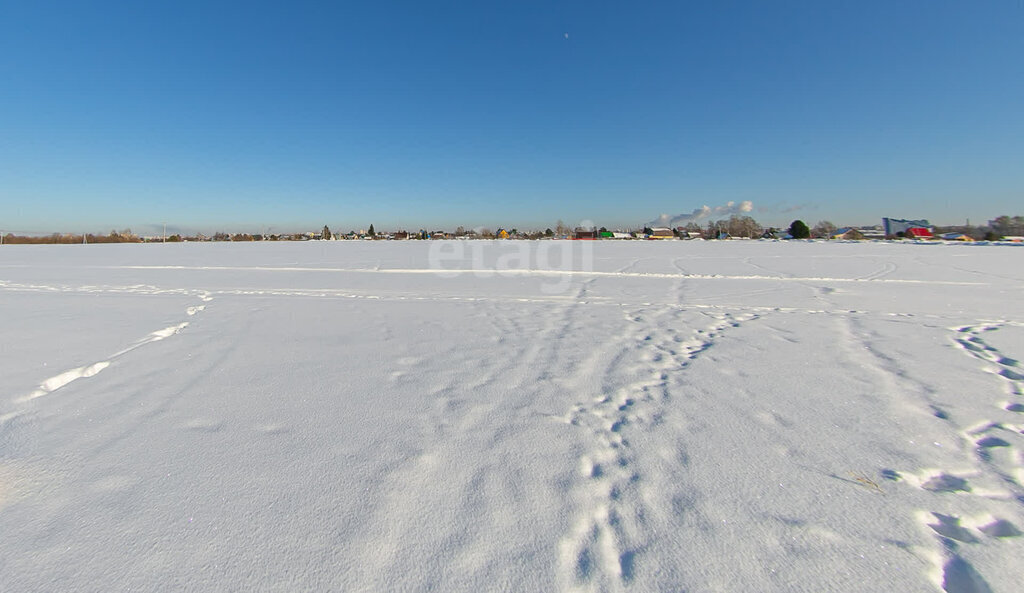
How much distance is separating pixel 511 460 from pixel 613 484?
52cm

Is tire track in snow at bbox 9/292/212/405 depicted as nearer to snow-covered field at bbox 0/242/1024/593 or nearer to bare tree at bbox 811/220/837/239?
snow-covered field at bbox 0/242/1024/593

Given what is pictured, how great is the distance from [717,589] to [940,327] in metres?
5.70

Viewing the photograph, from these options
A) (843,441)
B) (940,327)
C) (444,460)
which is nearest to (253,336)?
(444,460)

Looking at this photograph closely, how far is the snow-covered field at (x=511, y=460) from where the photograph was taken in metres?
1.38

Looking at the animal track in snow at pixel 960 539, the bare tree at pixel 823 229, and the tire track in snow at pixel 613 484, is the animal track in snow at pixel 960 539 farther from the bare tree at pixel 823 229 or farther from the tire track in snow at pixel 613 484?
the bare tree at pixel 823 229

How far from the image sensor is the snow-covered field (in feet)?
4.53

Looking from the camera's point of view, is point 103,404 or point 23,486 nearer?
point 23,486

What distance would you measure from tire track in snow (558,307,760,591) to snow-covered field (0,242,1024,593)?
0.01 metres

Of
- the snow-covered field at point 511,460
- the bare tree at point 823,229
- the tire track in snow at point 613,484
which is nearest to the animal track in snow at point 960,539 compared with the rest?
the snow-covered field at point 511,460

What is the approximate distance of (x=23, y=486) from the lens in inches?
70.6

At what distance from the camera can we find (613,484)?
6.02ft

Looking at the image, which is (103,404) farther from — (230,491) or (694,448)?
(694,448)

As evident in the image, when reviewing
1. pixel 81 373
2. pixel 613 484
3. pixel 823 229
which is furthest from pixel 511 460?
pixel 823 229

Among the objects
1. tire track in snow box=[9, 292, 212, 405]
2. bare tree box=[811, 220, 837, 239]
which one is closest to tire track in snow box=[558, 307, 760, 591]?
tire track in snow box=[9, 292, 212, 405]
